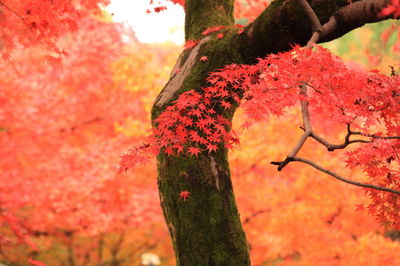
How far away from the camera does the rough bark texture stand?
3.68m

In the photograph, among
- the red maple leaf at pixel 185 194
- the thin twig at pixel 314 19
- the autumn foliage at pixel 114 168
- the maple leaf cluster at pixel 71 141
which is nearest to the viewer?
the thin twig at pixel 314 19

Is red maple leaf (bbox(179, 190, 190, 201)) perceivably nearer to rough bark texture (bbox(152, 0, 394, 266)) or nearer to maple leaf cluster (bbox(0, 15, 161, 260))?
rough bark texture (bbox(152, 0, 394, 266))

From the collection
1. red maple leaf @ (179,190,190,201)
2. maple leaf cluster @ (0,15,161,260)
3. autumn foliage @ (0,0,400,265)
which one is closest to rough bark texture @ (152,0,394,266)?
red maple leaf @ (179,190,190,201)

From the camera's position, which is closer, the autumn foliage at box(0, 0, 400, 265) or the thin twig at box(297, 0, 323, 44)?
the thin twig at box(297, 0, 323, 44)

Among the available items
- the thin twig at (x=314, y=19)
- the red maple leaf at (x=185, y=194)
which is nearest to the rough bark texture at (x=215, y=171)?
the red maple leaf at (x=185, y=194)

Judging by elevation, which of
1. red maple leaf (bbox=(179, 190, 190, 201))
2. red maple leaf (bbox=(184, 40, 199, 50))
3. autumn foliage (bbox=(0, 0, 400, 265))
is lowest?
red maple leaf (bbox=(179, 190, 190, 201))

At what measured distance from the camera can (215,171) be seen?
4.05m

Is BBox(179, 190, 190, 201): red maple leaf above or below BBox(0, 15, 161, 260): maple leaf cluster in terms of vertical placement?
below

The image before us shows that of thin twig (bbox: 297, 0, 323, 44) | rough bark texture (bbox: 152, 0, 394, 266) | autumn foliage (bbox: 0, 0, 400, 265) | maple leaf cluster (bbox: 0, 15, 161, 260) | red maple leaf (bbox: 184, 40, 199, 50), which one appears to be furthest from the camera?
maple leaf cluster (bbox: 0, 15, 161, 260)

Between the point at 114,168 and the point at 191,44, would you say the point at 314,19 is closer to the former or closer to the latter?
the point at 191,44

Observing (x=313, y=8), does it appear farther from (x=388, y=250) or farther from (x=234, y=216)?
(x=388, y=250)

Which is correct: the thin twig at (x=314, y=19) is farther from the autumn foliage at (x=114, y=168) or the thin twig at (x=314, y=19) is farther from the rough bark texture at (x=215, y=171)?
the autumn foliage at (x=114, y=168)

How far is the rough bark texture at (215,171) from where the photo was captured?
12.1 ft

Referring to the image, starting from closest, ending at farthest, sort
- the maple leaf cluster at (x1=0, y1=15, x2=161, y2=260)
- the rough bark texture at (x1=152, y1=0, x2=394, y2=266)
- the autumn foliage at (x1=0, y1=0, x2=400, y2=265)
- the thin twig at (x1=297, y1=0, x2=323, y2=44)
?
the thin twig at (x1=297, y1=0, x2=323, y2=44)
the rough bark texture at (x1=152, y1=0, x2=394, y2=266)
the autumn foliage at (x1=0, y1=0, x2=400, y2=265)
the maple leaf cluster at (x1=0, y1=15, x2=161, y2=260)
